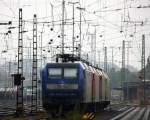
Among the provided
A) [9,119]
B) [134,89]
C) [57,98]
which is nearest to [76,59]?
[57,98]

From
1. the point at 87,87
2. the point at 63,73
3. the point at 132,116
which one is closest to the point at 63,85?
the point at 63,73

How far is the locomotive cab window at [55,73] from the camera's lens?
3585cm

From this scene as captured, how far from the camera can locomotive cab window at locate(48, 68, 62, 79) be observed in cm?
3585

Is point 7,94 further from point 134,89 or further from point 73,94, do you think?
point 73,94

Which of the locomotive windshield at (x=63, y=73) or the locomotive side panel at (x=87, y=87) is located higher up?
the locomotive windshield at (x=63, y=73)

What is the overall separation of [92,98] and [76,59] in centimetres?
470

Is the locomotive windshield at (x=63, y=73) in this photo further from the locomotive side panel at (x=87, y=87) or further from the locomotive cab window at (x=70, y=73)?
the locomotive side panel at (x=87, y=87)

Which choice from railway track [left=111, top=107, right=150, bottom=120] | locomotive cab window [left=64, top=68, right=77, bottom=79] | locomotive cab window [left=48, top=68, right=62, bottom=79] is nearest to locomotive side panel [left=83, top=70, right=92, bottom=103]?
locomotive cab window [left=64, top=68, right=77, bottom=79]

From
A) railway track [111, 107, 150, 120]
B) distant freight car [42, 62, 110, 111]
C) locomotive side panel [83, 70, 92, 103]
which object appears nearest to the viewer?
distant freight car [42, 62, 110, 111]

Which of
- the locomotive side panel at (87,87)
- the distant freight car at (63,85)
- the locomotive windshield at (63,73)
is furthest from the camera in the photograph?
the locomotive side panel at (87,87)

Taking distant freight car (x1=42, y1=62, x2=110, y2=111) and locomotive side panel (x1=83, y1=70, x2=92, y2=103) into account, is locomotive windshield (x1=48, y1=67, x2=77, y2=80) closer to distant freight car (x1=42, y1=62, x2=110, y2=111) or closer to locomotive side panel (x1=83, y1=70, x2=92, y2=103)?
distant freight car (x1=42, y1=62, x2=110, y2=111)

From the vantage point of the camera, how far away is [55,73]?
36.0 m

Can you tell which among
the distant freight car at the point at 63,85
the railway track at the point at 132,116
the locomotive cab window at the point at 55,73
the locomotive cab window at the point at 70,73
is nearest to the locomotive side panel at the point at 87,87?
the distant freight car at the point at 63,85

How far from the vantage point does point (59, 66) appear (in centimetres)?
3603
